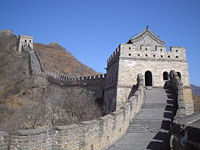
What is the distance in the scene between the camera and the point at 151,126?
453 inches

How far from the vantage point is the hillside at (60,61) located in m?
61.1

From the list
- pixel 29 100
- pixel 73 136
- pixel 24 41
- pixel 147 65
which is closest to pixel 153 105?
pixel 147 65

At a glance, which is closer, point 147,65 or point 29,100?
point 147,65

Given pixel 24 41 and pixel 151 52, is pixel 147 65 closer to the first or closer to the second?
pixel 151 52

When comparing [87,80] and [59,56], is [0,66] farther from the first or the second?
[59,56]

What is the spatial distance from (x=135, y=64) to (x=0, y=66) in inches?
1191

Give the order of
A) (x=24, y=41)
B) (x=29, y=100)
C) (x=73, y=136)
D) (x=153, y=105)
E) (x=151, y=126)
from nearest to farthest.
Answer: (x=73, y=136) < (x=151, y=126) < (x=153, y=105) < (x=29, y=100) < (x=24, y=41)

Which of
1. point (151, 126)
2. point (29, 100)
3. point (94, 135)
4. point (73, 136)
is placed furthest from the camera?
point (29, 100)

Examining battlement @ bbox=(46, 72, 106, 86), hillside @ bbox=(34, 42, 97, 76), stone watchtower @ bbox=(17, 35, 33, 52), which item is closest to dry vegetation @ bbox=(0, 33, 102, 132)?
battlement @ bbox=(46, 72, 106, 86)

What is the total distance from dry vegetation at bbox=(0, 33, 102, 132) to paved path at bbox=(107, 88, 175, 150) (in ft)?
23.0

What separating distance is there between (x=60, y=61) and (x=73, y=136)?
2629 inches

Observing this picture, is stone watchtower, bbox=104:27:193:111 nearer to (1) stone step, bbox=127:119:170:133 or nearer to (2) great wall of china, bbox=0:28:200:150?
(2) great wall of china, bbox=0:28:200:150

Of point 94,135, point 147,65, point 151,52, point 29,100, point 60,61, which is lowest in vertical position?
point 94,135

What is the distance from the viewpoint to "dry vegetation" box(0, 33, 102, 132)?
2025 cm
